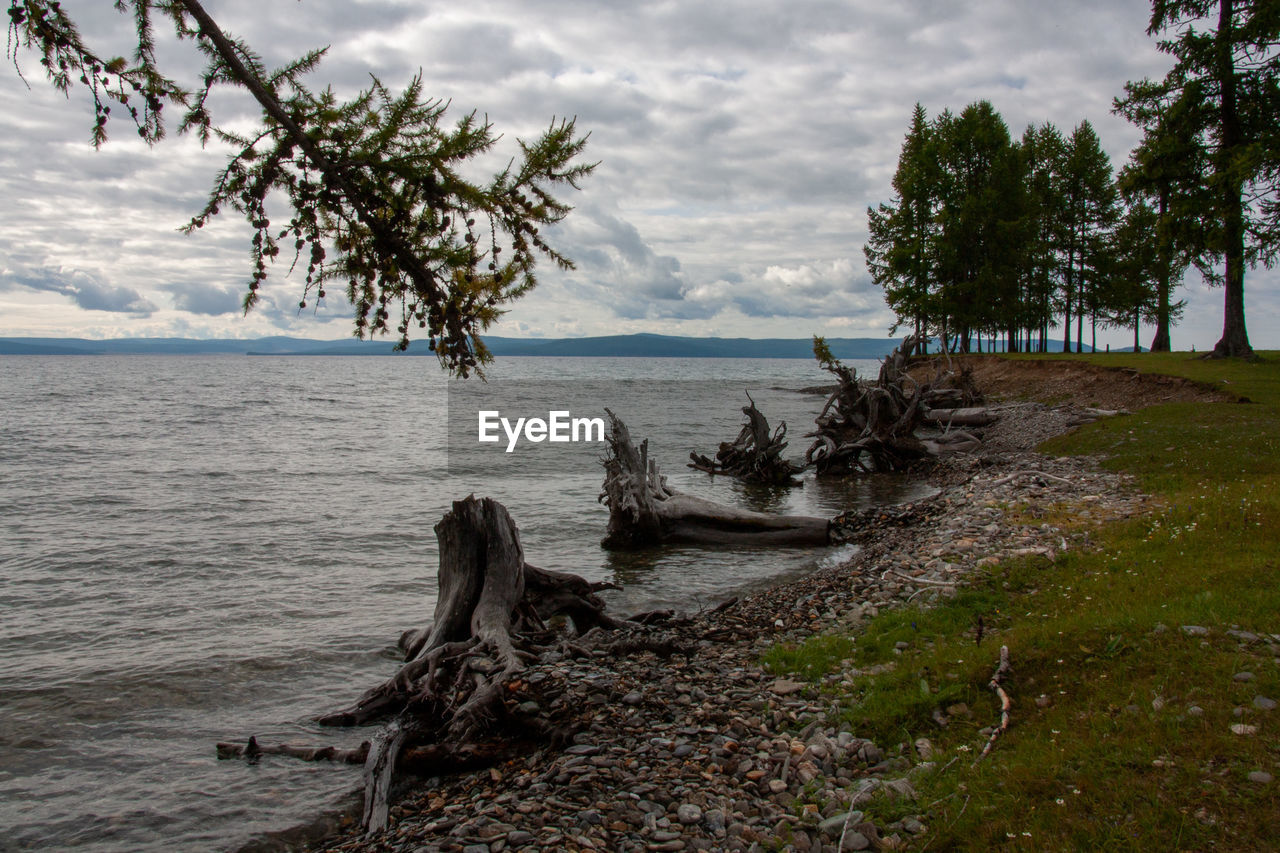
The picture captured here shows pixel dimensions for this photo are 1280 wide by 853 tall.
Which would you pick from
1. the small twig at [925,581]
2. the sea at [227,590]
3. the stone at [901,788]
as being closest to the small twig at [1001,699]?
the stone at [901,788]

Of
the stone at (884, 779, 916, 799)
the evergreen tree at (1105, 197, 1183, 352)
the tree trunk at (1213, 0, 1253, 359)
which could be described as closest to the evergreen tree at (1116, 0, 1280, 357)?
the tree trunk at (1213, 0, 1253, 359)

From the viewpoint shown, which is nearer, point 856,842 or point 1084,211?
point 856,842

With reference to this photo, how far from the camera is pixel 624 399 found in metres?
80.1

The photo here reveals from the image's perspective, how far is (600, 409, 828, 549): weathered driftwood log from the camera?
57.5ft

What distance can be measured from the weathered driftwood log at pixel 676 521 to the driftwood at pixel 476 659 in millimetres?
4501

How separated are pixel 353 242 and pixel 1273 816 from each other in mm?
6291

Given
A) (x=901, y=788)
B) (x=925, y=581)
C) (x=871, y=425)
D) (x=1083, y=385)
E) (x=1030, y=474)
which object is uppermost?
(x=1083, y=385)

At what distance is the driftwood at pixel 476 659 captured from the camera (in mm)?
7332

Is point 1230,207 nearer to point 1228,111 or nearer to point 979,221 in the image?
point 1228,111

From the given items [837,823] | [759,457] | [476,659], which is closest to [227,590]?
[476,659]

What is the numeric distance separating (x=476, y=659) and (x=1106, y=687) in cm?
633

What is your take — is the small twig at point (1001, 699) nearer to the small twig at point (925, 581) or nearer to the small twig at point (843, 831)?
the small twig at point (843, 831)

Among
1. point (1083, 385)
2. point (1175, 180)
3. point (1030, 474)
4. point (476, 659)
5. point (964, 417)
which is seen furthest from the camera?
point (1083, 385)

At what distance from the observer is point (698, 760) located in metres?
6.42
